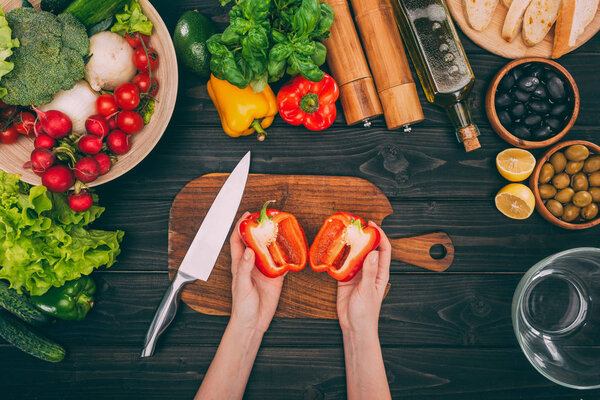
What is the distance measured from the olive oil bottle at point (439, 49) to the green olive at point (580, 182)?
331 millimetres

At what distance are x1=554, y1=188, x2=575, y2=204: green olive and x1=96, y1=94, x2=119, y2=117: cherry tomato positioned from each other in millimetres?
1417

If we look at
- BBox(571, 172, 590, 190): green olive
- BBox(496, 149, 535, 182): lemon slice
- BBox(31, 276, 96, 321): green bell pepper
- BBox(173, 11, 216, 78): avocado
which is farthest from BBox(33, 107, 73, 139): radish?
BBox(571, 172, 590, 190): green olive

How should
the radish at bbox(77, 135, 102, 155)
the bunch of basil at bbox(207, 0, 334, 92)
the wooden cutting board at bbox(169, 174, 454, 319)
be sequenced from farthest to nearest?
the wooden cutting board at bbox(169, 174, 454, 319) → the radish at bbox(77, 135, 102, 155) → the bunch of basil at bbox(207, 0, 334, 92)

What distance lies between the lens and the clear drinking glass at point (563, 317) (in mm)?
1222

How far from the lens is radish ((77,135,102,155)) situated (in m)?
1.05

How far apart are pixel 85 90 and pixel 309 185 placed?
74 cm

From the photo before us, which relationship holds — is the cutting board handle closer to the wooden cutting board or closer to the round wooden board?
the wooden cutting board

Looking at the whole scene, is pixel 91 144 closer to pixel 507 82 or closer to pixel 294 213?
pixel 294 213

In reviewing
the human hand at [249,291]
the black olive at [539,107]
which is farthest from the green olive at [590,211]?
the human hand at [249,291]

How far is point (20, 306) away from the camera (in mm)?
1193

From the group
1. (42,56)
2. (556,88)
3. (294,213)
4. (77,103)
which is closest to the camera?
(42,56)

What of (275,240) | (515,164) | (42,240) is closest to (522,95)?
(515,164)

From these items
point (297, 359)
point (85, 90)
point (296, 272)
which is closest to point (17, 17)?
point (85, 90)

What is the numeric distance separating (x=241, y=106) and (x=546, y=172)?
39.6 inches
